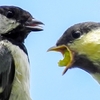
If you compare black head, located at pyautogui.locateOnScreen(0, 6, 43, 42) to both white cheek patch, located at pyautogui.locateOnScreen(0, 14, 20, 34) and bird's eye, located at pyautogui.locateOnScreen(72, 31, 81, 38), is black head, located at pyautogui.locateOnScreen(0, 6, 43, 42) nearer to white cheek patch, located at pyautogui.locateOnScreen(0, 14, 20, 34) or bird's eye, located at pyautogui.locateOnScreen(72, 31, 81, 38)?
white cheek patch, located at pyautogui.locateOnScreen(0, 14, 20, 34)

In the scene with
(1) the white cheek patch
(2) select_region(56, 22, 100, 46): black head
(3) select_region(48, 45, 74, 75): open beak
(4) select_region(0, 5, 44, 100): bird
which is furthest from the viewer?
(1) the white cheek patch

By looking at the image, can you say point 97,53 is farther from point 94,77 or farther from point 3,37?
point 3,37

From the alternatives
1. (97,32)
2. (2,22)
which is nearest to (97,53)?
(97,32)

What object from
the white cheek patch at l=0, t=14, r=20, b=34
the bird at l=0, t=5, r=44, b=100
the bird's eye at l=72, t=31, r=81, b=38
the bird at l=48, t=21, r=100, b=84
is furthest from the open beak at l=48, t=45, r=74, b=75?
the white cheek patch at l=0, t=14, r=20, b=34

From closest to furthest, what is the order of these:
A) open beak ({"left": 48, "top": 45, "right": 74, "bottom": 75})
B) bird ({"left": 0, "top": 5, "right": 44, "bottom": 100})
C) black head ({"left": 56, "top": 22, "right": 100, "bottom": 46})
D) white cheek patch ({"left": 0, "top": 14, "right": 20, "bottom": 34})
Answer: bird ({"left": 0, "top": 5, "right": 44, "bottom": 100}) < open beak ({"left": 48, "top": 45, "right": 74, "bottom": 75}) < black head ({"left": 56, "top": 22, "right": 100, "bottom": 46}) < white cheek patch ({"left": 0, "top": 14, "right": 20, "bottom": 34})

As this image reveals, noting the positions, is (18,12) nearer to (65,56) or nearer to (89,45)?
(65,56)

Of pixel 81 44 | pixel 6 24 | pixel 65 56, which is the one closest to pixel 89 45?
pixel 81 44

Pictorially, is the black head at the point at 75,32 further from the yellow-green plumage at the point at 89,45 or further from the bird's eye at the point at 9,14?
the bird's eye at the point at 9,14

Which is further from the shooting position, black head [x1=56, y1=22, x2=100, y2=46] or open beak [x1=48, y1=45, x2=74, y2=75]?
black head [x1=56, y1=22, x2=100, y2=46]
